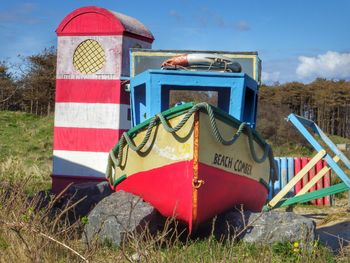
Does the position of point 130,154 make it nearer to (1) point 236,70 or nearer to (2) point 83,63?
(1) point 236,70

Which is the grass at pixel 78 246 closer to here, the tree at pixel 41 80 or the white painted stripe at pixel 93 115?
the white painted stripe at pixel 93 115

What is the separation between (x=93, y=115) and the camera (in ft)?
34.7

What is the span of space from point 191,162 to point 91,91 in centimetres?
467

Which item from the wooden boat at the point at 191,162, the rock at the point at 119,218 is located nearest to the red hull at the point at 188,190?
the wooden boat at the point at 191,162

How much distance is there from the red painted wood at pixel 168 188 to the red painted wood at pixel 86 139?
3.09m

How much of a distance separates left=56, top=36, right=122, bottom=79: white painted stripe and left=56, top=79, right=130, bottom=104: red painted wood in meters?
0.10

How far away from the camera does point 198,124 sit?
6.37 metres

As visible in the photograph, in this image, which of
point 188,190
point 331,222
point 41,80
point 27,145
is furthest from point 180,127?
point 41,80

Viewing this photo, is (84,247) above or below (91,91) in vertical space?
below

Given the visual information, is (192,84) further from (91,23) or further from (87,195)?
(91,23)

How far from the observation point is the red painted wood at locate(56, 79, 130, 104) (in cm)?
1045

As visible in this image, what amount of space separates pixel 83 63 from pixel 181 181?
4871 mm

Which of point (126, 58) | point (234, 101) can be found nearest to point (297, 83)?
point (126, 58)

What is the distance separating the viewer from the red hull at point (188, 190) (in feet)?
21.3
